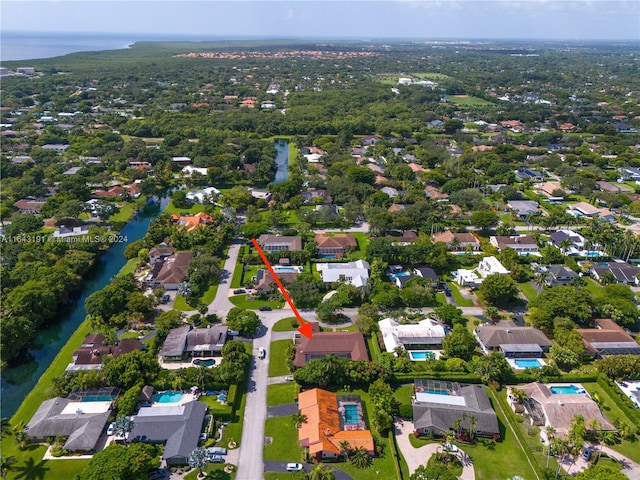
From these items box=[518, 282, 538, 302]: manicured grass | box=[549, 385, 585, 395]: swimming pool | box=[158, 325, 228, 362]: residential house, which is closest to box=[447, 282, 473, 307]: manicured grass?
box=[518, 282, 538, 302]: manicured grass

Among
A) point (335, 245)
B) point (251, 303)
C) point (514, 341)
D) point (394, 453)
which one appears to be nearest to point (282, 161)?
point (335, 245)

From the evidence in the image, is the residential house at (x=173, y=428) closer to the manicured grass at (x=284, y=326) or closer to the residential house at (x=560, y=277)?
the manicured grass at (x=284, y=326)

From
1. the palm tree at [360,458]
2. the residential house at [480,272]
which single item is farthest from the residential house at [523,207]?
the palm tree at [360,458]

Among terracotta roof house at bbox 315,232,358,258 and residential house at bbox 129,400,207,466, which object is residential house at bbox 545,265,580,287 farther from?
residential house at bbox 129,400,207,466

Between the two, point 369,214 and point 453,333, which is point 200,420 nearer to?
point 453,333

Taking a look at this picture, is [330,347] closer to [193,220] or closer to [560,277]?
[560,277]
